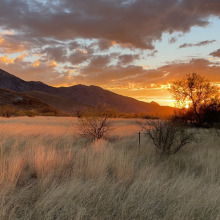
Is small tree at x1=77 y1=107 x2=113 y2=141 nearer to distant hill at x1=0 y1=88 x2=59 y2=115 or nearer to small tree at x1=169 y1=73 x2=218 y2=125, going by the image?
Result: small tree at x1=169 y1=73 x2=218 y2=125

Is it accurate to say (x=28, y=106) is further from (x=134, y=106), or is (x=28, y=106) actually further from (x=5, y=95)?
(x=134, y=106)

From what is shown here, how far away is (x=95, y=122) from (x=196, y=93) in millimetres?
16713

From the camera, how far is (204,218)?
3381 millimetres

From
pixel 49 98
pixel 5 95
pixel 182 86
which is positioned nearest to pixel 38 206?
pixel 182 86

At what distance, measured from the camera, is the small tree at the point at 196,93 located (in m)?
25.5

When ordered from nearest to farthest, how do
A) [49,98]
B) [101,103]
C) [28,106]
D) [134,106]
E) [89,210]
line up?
[89,210], [101,103], [28,106], [49,98], [134,106]

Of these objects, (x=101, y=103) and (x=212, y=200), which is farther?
(x=101, y=103)

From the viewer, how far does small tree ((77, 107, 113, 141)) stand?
1379cm

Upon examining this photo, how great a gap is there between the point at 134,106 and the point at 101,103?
161 m

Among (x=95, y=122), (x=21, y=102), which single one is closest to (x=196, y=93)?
(x=95, y=122)

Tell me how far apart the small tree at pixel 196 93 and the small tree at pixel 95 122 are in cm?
1463

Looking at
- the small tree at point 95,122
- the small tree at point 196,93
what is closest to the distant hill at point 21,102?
the small tree at point 196,93

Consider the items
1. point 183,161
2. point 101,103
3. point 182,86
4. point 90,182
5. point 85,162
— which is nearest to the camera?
point 90,182

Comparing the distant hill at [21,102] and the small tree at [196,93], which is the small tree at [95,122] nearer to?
the small tree at [196,93]
